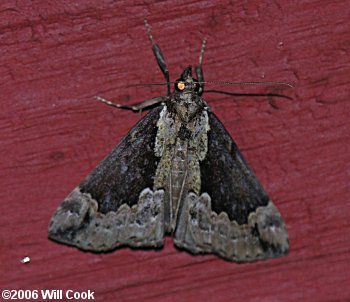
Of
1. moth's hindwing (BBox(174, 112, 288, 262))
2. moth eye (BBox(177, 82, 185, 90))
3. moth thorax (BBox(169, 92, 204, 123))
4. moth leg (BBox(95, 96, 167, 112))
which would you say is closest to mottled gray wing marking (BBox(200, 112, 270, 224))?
moth's hindwing (BBox(174, 112, 288, 262))

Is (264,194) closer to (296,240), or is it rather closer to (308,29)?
(296,240)

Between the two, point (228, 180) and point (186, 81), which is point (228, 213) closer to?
point (228, 180)

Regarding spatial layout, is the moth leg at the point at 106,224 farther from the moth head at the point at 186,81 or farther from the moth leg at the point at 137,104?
the moth head at the point at 186,81

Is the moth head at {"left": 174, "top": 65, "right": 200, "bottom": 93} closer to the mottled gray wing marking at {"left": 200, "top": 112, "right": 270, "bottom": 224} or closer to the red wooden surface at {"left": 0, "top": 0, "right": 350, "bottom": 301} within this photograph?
the red wooden surface at {"left": 0, "top": 0, "right": 350, "bottom": 301}

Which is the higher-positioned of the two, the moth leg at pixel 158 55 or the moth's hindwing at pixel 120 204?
the moth leg at pixel 158 55

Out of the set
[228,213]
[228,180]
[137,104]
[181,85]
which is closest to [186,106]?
[181,85]

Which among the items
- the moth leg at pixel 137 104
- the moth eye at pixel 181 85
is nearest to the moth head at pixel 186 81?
the moth eye at pixel 181 85
